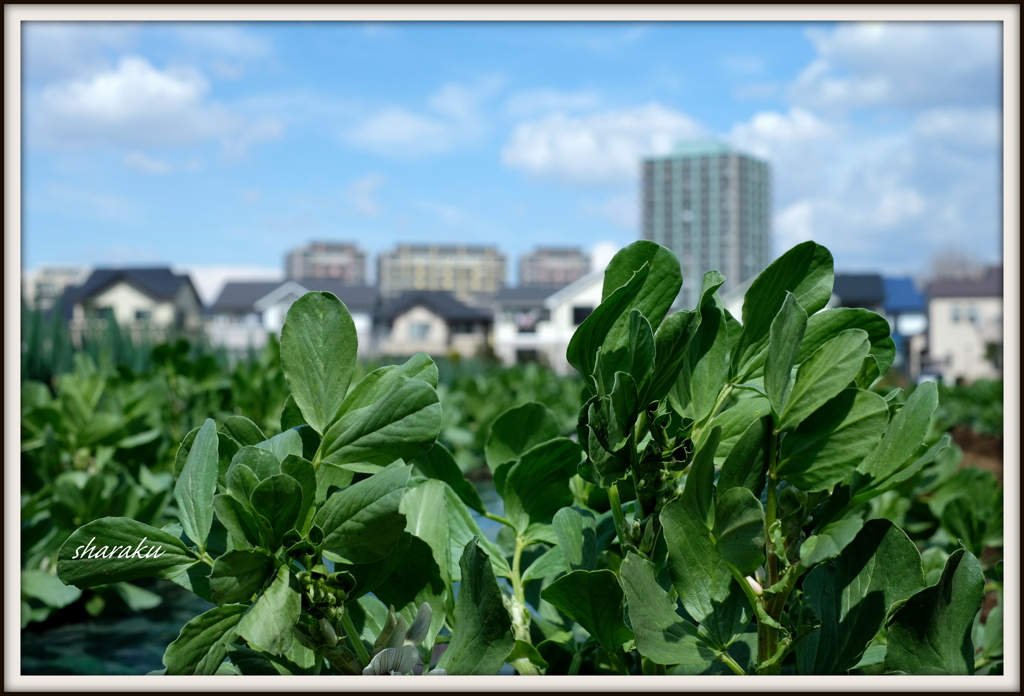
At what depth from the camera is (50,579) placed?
1.63m

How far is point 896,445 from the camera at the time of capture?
62cm

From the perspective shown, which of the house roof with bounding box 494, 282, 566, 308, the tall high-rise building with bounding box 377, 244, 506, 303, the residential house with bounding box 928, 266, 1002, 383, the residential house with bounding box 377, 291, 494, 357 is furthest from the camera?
the tall high-rise building with bounding box 377, 244, 506, 303

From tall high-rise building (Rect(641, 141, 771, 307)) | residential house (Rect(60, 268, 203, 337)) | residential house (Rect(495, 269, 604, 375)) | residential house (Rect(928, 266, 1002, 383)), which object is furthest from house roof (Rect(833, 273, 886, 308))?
tall high-rise building (Rect(641, 141, 771, 307))

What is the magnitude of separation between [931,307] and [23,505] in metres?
45.8

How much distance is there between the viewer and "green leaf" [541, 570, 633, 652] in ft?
2.03

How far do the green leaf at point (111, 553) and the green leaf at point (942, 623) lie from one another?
0.54 m

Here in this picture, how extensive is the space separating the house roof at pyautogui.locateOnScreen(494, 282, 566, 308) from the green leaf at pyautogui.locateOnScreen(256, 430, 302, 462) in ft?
169

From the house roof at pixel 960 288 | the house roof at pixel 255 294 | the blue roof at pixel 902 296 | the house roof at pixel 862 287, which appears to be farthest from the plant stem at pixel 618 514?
the house roof at pixel 255 294

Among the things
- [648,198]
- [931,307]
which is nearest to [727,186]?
[648,198]

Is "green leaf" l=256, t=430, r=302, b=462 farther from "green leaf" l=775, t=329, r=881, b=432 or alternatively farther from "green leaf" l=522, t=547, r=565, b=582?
"green leaf" l=775, t=329, r=881, b=432

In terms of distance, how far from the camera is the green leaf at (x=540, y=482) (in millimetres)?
787

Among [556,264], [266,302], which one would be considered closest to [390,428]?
[266,302]

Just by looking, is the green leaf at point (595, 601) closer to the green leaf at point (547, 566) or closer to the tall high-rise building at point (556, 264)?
the green leaf at point (547, 566)

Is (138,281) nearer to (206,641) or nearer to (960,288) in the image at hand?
(960,288)
